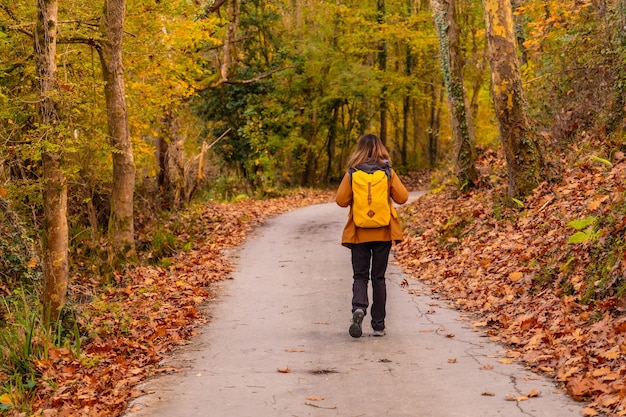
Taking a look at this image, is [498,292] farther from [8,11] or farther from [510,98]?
[8,11]

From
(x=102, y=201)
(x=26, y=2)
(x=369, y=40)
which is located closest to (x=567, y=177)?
(x=26, y=2)

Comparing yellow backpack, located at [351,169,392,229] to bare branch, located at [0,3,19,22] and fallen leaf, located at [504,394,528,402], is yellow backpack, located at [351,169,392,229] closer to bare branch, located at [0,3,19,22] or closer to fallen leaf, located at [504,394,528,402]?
fallen leaf, located at [504,394,528,402]

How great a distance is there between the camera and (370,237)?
8.17m

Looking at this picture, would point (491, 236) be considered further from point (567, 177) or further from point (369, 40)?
point (369, 40)

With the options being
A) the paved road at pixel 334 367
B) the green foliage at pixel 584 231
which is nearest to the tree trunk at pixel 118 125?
the paved road at pixel 334 367

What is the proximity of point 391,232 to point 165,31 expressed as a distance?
1281 cm

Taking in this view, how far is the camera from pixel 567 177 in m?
12.6

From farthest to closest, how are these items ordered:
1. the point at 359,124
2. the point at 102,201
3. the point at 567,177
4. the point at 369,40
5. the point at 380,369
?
the point at 359,124 < the point at 369,40 < the point at 102,201 < the point at 567,177 < the point at 380,369

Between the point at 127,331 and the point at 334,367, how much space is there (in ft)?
11.4

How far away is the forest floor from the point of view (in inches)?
265

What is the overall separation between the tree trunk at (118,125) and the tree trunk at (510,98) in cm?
669

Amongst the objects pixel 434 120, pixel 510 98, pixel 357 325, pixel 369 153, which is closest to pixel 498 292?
pixel 357 325

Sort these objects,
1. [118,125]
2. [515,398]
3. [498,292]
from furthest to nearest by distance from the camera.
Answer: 1. [118,125]
2. [498,292]
3. [515,398]

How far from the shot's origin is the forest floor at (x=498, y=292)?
22.1ft
